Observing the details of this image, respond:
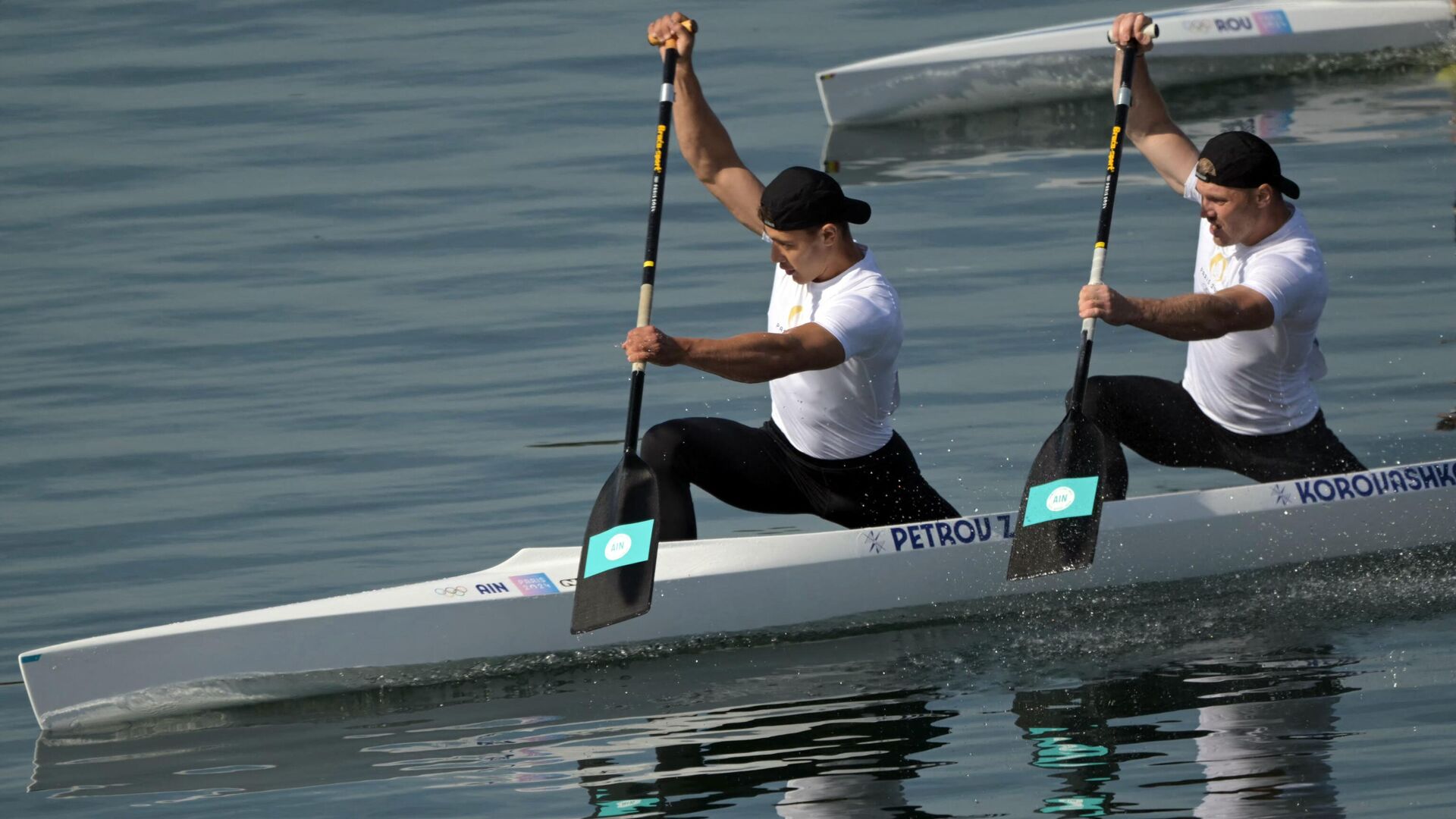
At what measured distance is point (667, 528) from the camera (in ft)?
22.8

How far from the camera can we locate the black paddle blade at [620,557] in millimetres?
6602

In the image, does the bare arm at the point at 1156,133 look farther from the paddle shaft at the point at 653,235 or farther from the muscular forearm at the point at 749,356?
the muscular forearm at the point at 749,356

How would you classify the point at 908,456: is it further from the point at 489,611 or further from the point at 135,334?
the point at 135,334

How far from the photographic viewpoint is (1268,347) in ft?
23.7

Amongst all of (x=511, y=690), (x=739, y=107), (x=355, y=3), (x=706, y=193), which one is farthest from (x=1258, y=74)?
(x=511, y=690)

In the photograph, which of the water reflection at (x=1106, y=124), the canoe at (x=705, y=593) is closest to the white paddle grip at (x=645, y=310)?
the canoe at (x=705, y=593)

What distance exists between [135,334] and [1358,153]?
23.6ft

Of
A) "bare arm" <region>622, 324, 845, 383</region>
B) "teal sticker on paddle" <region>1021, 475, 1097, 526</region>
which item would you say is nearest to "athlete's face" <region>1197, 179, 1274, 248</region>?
"teal sticker on paddle" <region>1021, 475, 1097, 526</region>

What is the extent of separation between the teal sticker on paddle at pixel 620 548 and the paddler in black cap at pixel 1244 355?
1584mm

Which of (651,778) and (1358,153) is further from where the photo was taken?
(1358,153)

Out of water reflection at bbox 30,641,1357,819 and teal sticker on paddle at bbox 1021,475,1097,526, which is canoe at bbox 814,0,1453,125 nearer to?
teal sticker on paddle at bbox 1021,475,1097,526

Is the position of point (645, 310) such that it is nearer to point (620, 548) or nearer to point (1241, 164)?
point (620, 548)

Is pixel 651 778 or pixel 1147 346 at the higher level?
pixel 1147 346

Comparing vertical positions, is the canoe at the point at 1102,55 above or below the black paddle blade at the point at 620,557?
above
